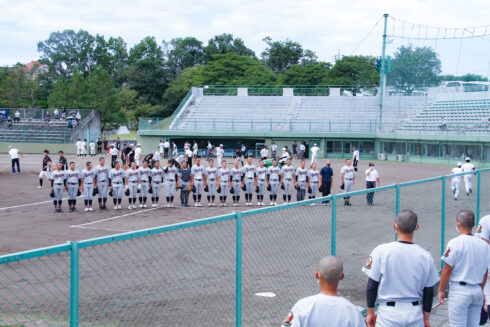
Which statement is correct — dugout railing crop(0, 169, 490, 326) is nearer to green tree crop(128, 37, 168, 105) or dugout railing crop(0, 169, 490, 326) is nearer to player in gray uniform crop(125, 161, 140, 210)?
player in gray uniform crop(125, 161, 140, 210)

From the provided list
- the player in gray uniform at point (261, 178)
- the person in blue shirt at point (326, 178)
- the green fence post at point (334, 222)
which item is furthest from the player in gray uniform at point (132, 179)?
the green fence post at point (334, 222)

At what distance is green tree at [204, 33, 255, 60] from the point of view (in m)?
86.6

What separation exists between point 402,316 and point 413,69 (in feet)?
140

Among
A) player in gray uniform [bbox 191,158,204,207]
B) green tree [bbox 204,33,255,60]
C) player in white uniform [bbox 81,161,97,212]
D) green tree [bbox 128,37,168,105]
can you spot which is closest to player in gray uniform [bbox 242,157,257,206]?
player in gray uniform [bbox 191,158,204,207]

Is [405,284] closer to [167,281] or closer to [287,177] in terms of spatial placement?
[167,281]

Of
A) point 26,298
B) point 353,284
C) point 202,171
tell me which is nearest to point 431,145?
point 202,171

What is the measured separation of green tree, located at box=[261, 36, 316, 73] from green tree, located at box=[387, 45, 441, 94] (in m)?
35.9

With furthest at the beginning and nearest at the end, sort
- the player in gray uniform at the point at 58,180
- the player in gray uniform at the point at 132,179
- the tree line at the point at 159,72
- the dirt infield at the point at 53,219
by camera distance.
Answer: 1. the tree line at the point at 159,72
2. the player in gray uniform at the point at 132,179
3. the player in gray uniform at the point at 58,180
4. the dirt infield at the point at 53,219

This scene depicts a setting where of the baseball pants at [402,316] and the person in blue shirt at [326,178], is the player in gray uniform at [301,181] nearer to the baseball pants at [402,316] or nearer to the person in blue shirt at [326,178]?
the person in blue shirt at [326,178]

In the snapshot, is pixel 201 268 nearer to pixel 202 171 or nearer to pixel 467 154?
pixel 202 171

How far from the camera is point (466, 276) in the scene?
5.71 metres

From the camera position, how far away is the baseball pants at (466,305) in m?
5.73

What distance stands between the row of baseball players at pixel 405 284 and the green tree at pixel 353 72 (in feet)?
→ 205

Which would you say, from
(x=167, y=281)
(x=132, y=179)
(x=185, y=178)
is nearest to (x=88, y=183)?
(x=132, y=179)
